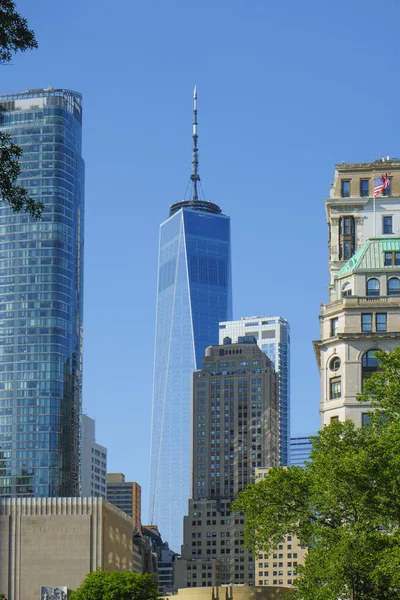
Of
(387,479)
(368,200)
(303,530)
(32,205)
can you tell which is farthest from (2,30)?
(368,200)

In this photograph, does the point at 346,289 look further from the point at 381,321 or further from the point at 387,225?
the point at 387,225

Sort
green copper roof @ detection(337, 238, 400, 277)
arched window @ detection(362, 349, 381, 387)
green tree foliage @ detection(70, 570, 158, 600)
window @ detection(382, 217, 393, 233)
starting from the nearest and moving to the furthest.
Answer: arched window @ detection(362, 349, 381, 387), green copper roof @ detection(337, 238, 400, 277), window @ detection(382, 217, 393, 233), green tree foliage @ detection(70, 570, 158, 600)

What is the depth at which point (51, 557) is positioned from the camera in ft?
625

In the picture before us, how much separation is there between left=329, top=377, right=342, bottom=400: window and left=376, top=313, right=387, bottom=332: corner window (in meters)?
6.03

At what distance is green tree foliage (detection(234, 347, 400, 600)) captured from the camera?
252 ft

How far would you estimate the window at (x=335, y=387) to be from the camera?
412 feet

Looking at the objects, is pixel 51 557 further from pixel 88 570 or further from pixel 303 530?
pixel 303 530

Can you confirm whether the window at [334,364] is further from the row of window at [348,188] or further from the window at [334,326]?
the row of window at [348,188]

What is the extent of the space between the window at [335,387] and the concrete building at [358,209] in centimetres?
1691

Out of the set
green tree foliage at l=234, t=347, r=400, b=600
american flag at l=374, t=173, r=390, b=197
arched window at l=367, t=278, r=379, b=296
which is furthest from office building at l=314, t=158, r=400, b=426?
green tree foliage at l=234, t=347, r=400, b=600

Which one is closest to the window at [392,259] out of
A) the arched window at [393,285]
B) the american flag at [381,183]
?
the arched window at [393,285]

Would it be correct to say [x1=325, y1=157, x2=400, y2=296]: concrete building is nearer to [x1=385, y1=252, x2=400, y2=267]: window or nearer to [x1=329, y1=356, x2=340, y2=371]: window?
[x1=385, y1=252, x2=400, y2=267]: window

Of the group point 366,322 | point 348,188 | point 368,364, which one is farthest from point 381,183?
point 368,364

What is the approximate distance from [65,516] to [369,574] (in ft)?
389
